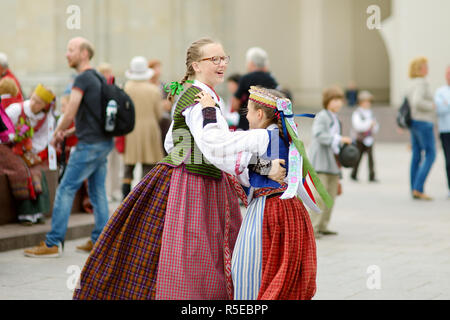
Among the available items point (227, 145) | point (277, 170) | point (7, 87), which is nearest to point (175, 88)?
point (227, 145)

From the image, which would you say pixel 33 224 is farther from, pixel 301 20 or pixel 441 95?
pixel 301 20

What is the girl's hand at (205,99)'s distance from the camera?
4.54 meters

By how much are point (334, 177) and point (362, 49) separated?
71.3 ft

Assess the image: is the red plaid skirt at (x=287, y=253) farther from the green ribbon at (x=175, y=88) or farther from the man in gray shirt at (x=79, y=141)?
the man in gray shirt at (x=79, y=141)

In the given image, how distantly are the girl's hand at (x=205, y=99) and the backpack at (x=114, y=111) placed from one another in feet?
9.00

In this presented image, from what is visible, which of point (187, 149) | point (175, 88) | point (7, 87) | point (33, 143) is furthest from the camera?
point (33, 143)

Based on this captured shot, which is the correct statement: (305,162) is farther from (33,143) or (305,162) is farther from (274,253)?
(33,143)

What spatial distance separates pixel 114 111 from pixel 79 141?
403 mm

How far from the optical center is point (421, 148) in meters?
11.4

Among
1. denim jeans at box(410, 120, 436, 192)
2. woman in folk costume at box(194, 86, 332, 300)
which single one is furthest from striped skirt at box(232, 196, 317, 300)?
denim jeans at box(410, 120, 436, 192)

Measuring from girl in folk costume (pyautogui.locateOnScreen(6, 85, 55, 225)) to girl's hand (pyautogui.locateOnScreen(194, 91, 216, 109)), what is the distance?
3650 millimetres

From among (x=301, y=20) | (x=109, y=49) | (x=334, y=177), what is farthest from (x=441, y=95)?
(x=301, y=20)

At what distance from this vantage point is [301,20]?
2852 centimetres
